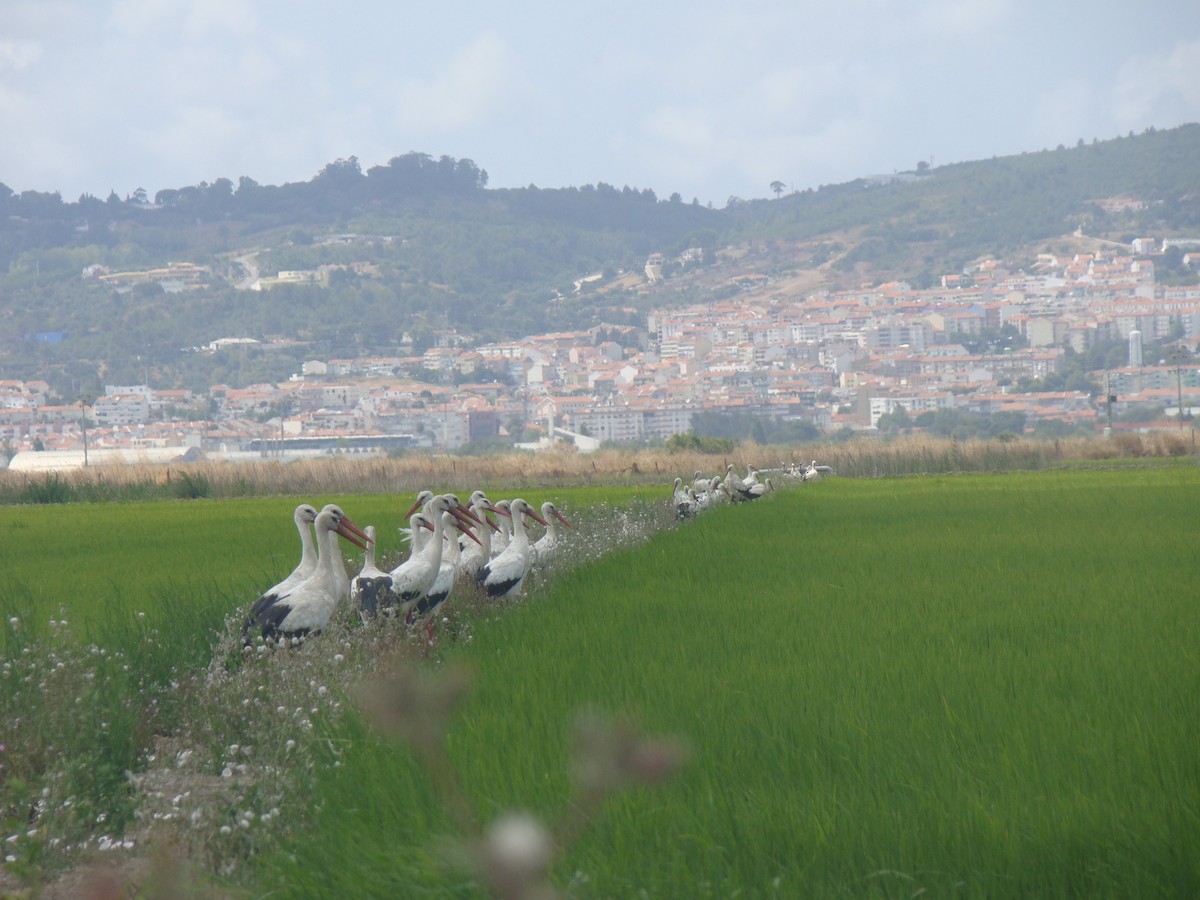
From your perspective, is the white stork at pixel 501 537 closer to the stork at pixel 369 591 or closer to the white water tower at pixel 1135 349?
the stork at pixel 369 591

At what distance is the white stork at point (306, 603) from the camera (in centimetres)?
746

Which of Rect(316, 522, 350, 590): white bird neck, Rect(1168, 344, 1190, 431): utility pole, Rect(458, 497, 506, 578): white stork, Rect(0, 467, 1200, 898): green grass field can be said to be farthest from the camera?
Rect(1168, 344, 1190, 431): utility pole

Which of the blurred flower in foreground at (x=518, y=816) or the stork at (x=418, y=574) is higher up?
the blurred flower in foreground at (x=518, y=816)

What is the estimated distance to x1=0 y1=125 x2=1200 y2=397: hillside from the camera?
5315 inches

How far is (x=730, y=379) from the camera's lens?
123 m

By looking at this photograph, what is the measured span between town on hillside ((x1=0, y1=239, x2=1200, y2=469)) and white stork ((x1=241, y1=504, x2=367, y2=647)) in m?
85.9

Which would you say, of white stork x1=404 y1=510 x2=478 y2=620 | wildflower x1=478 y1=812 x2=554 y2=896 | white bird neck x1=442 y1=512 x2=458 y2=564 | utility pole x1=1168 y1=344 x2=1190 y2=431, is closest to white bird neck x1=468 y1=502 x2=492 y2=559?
white bird neck x1=442 y1=512 x2=458 y2=564

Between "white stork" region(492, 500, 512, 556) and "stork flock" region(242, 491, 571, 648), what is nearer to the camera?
"stork flock" region(242, 491, 571, 648)

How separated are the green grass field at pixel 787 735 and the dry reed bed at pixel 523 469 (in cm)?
2644

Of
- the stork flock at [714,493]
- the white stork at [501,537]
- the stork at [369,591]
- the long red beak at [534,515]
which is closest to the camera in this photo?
the stork at [369,591]

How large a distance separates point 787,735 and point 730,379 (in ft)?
389

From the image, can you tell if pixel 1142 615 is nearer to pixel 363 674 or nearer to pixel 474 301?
pixel 363 674

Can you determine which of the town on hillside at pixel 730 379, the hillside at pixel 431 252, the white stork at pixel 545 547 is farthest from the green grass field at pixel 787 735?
the hillside at pixel 431 252

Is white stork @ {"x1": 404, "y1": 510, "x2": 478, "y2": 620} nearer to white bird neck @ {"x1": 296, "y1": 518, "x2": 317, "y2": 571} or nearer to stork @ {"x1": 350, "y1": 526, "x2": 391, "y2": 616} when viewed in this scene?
stork @ {"x1": 350, "y1": 526, "x2": 391, "y2": 616}
